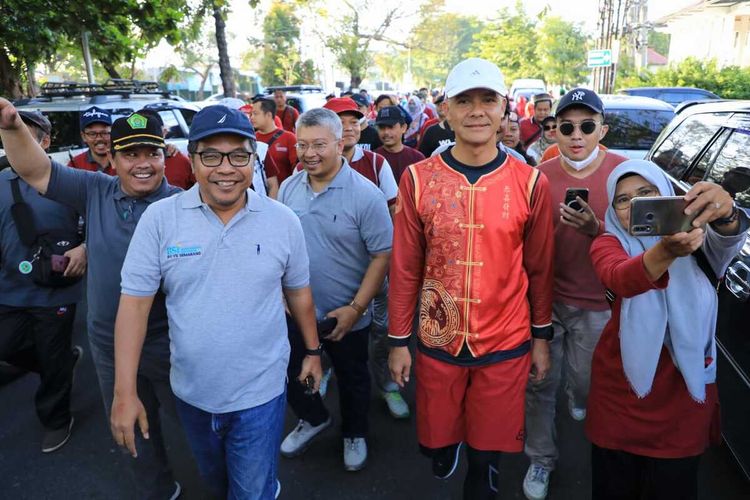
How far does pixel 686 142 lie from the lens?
400cm

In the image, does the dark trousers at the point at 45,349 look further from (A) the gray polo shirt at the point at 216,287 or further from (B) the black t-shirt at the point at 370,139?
(B) the black t-shirt at the point at 370,139

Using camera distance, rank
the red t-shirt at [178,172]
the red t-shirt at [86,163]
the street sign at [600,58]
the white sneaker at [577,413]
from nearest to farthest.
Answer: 1. the white sneaker at [577,413]
2. the red t-shirt at [178,172]
3. the red t-shirt at [86,163]
4. the street sign at [600,58]

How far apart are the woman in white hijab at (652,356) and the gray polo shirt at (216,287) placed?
1276 mm

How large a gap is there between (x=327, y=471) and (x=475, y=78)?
2.31 metres

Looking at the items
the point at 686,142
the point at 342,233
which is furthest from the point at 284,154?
the point at 686,142

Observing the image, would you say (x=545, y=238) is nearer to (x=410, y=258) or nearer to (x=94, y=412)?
(x=410, y=258)

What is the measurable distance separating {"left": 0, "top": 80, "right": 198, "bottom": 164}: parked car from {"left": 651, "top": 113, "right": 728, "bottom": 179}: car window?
5268 mm

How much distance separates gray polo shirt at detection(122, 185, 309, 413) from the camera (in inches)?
81.7

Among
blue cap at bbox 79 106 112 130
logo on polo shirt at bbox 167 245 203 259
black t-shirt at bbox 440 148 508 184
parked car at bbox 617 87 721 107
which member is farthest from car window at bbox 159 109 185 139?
parked car at bbox 617 87 721 107

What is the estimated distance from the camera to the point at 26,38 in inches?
346

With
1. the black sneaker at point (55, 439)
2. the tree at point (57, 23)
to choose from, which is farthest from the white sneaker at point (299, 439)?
the tree at point (57, 23)

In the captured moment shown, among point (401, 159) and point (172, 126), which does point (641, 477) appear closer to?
point (401, 159)

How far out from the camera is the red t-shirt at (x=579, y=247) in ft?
9.38

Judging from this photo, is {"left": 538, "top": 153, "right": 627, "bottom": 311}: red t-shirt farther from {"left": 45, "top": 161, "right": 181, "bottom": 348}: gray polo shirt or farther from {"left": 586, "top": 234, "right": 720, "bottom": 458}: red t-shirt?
{"left": 45, "top": 161, "right": 181, "bottom": 348}: gray polo shirt
